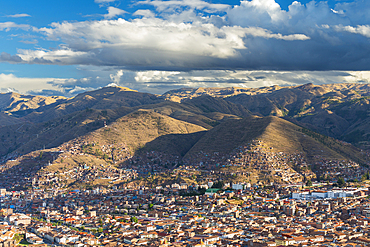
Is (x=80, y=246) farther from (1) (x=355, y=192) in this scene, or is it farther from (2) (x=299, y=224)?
(1) (x=355, y=192)

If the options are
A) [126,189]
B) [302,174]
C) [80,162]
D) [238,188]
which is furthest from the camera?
[80,162]

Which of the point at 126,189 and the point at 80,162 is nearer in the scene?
the point at 126,189

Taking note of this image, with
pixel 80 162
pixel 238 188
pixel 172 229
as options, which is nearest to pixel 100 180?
pixel 80 162

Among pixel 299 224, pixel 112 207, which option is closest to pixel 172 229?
pixel 299 224

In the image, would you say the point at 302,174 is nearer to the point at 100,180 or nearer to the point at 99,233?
the point at 100,180

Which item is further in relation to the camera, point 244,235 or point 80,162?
point 80,162

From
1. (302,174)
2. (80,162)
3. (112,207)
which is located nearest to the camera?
(112,207)

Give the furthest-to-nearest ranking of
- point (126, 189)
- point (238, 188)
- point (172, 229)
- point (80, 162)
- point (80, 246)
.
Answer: point (80, 162), point (126, 189), point (238, 188), point (172, 229), point (80, 246)

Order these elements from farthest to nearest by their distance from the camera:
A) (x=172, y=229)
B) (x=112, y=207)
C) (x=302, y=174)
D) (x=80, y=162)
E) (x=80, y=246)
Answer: (x=80, y=162)
(x=302, y=174)
(x=112, y=207)
(x=172, y=229)
(x=80, y=246)
